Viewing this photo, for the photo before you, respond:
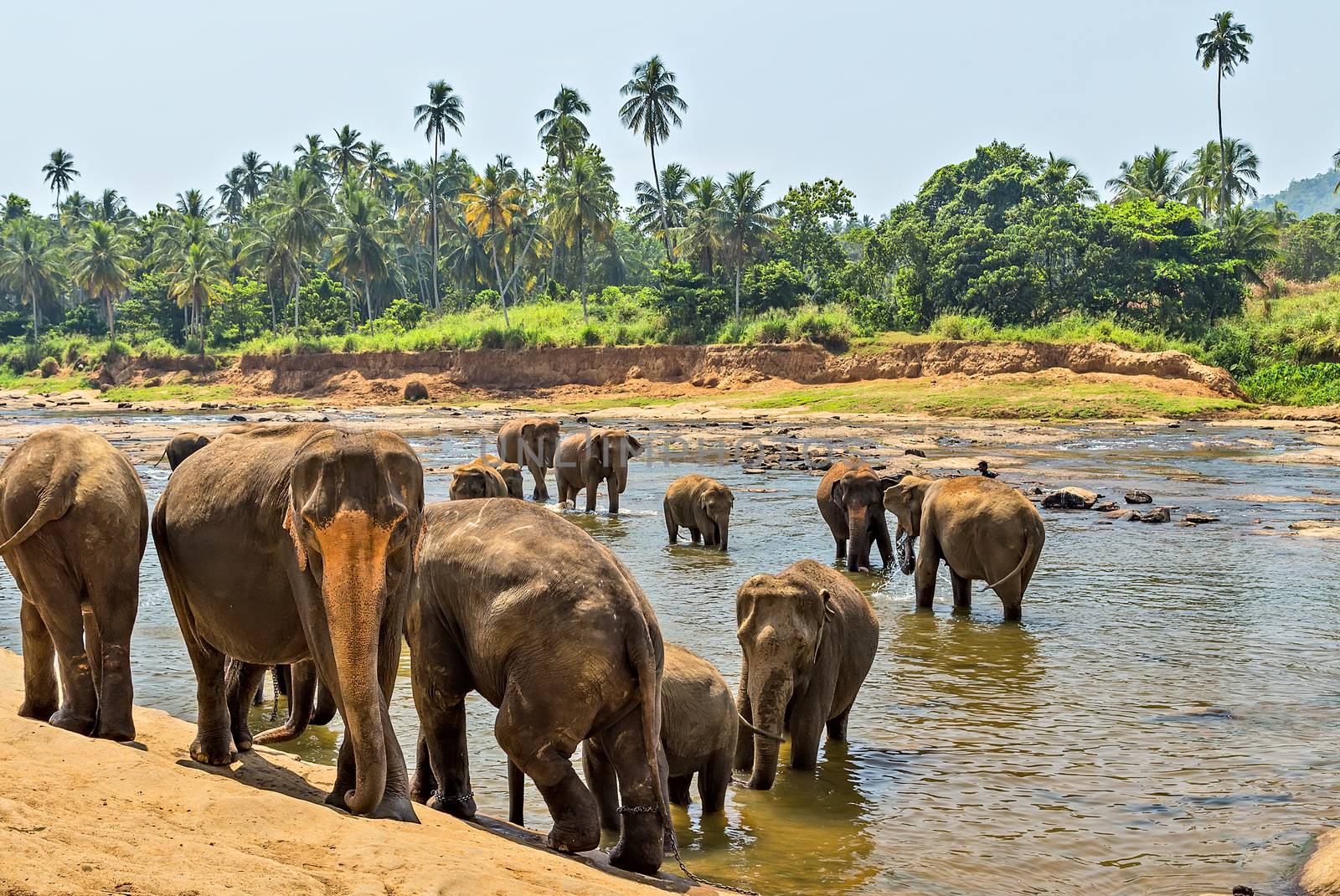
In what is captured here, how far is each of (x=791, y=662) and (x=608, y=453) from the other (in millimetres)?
16160

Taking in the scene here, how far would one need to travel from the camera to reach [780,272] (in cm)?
6475

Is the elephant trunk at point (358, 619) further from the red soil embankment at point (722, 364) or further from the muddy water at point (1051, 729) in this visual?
the red soil embankment at point (722, 364)

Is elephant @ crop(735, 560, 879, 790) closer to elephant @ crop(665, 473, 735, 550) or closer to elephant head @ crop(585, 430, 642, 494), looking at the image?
elephant @ crop(665, 473, 735, 550)

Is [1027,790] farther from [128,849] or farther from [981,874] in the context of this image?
Answer: [128,849]

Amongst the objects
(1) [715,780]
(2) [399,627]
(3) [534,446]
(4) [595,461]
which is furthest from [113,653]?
(3) [534,446]

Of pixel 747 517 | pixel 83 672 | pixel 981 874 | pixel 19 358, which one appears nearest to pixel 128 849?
pixel 83 672

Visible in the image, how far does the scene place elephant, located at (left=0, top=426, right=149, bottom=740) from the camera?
6.29 metres

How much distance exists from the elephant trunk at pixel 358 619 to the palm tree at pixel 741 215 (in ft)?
205

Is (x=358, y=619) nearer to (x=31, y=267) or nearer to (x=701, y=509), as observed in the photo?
(x=701, y=509)

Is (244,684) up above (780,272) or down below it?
below

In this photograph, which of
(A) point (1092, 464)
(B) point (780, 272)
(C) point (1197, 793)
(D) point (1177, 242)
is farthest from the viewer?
(B) point (780, 272)

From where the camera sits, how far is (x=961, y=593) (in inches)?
539

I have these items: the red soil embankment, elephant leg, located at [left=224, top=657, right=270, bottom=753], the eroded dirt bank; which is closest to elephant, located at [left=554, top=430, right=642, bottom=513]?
elephant leg, located at [left=224, top=657, right=270, bottom=753]

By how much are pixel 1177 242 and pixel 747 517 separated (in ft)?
136
